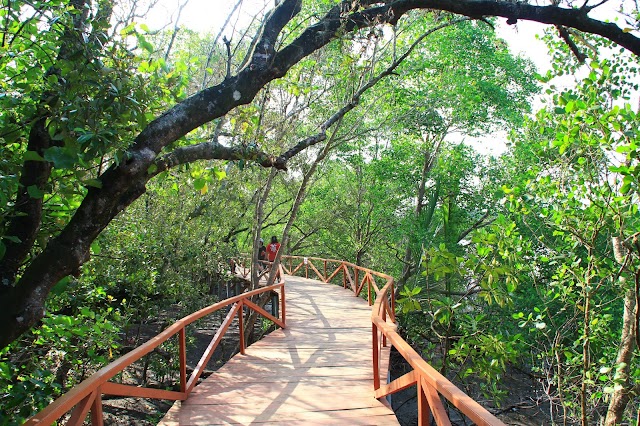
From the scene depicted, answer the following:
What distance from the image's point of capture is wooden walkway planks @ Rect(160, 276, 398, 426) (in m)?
4.16

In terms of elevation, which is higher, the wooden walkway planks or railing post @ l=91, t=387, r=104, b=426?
railing post @ l=91, t=387, r=104, b=426

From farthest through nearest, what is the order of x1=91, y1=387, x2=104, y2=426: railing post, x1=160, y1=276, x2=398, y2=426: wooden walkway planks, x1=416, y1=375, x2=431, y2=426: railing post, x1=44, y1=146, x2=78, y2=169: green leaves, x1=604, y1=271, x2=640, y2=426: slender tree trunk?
x1=604, y1=271, x2=640, y2=426: slender tree trunk
x1=160, y1=276, x2=398, y2=426: wooden walkway planks
x1=416, y1=375, x2=431, y2=426: railing post
x1=91, y1=387, x2=104, y2=426: railing post
x1=44, y1=146, x2=78, y2=169: green leaves

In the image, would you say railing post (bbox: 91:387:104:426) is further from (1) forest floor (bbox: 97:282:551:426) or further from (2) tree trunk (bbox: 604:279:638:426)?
(1) forest floor (bbox: 97:282:551:426)

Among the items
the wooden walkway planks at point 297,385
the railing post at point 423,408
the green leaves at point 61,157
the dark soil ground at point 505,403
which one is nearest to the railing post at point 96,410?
the green leaves at point 61,157

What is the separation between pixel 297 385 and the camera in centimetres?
521

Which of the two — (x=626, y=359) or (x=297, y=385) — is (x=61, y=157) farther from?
(x=626, y=359)

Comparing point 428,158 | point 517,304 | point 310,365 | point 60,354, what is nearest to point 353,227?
point 428,158

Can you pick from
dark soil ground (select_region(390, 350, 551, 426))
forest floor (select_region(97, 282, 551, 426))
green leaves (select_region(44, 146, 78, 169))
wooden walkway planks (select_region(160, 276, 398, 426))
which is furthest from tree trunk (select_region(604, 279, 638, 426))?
dark soil ground (select_region(390, 350, 551, 426))

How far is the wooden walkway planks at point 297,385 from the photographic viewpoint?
13.6 ft

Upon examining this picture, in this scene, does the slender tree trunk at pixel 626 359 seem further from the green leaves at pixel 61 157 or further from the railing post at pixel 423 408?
the green leaves at pixel 61 157

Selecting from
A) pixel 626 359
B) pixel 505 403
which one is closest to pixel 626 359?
pixel 626 359

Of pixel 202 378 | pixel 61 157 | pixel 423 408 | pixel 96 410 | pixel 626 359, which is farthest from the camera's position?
pixel 202 378

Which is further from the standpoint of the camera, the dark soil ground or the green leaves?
the dark soil ground

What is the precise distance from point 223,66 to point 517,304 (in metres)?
9.17
